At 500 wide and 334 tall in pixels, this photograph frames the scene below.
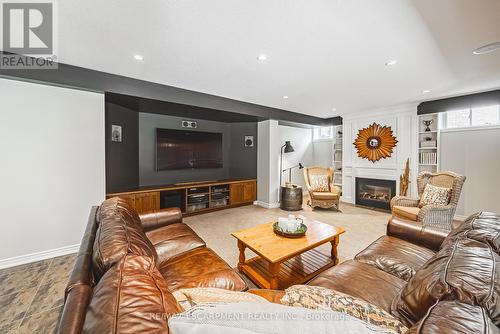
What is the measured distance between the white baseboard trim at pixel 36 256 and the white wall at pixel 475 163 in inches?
253

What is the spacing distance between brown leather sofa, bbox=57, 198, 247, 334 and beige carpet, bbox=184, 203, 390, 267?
0.91 metres

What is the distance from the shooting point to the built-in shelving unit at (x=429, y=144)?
3928mm

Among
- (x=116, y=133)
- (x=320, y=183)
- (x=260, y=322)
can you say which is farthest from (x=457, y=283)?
Answer: (x=116, y=133)

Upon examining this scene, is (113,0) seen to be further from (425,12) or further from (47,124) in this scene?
(425,12)

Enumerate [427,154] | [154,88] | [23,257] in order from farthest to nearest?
[427,154]
[154,88]
[23,257]

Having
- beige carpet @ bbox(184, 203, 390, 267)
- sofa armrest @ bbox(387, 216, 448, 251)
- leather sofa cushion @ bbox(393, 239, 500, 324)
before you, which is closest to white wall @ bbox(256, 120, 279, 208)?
beige carpet @ bbox(184, 203, 390, 267)

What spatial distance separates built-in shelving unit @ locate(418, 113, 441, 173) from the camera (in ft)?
12.9

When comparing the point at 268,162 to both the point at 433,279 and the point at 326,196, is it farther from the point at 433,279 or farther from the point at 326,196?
the point at 433,279

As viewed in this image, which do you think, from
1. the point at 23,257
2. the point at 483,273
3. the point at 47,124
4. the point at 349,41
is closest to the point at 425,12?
the point at 349,41

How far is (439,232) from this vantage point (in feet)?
5.72

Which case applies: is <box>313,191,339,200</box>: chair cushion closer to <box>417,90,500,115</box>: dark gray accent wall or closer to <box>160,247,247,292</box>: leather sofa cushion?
<box>417,90,500,115</box>: dark gray accent wall

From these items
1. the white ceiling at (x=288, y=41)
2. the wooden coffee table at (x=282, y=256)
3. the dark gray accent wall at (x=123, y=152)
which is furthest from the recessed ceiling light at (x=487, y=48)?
the dark gray accent wall at (x=123, y=152)

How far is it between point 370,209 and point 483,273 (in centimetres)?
422

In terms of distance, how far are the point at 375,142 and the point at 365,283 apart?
4280mm
